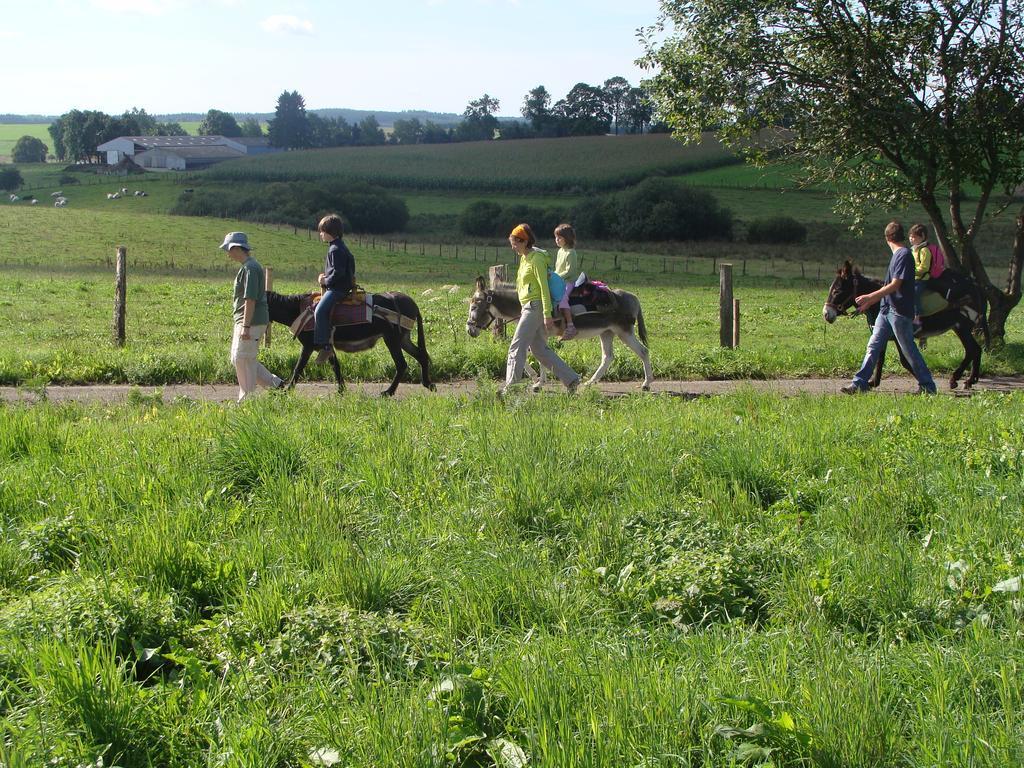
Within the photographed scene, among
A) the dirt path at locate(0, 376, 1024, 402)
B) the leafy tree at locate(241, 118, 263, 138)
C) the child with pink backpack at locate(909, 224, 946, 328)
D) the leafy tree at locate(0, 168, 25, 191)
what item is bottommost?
the dirt path at locate(0, 376, 1024, 402)

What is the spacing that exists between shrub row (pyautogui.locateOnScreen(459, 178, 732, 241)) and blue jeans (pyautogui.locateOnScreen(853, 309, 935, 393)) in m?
62.6

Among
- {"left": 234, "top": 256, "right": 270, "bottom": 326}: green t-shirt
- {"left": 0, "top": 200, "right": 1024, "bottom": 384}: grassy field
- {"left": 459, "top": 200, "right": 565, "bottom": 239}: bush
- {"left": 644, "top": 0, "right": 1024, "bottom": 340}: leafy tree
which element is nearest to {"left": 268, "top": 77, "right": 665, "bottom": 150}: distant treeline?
{"left": 459, "top": 200, "right": 565, "bottom": 239}: bush

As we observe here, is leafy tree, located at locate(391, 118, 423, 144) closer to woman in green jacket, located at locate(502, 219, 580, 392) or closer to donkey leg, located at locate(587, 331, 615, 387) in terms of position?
donkey leg, located at locate(587, 331, 615, 387)

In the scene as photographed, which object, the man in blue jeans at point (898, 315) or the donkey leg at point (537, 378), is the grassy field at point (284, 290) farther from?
the man in blue jeans at point (898, 315)

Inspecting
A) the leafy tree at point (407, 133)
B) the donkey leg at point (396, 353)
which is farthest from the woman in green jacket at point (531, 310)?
the leafy tree at point (407, 133)

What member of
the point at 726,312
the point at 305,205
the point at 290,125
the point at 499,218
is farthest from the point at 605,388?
the point at 290,125

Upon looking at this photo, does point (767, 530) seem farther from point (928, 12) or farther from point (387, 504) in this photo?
point (928, 12)

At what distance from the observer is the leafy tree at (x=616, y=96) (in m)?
136

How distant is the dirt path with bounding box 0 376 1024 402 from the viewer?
1327 cm

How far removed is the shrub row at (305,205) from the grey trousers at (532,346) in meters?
67.4

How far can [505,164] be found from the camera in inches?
4200

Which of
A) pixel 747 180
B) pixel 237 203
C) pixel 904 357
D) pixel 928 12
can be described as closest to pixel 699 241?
pixel 747 180

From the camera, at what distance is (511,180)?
96875 millimetres

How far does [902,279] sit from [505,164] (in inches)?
3836
